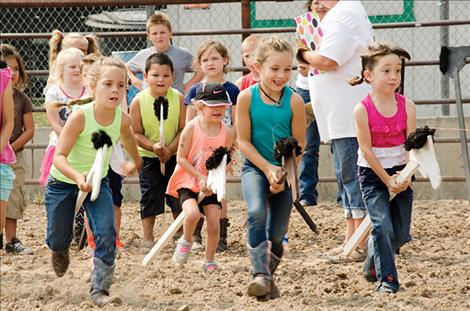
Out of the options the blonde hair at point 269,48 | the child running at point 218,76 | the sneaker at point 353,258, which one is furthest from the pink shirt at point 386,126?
the child running at point 218,76

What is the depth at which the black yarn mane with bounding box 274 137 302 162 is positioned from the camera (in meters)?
6.56

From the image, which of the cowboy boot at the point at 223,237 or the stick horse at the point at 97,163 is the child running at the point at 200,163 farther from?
the stick horse at the point at 97,163

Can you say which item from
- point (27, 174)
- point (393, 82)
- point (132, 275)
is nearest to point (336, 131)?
point (393, 82)

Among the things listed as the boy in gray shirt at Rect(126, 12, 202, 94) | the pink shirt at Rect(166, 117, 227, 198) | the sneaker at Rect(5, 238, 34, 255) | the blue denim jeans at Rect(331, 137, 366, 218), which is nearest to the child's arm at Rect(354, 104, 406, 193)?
the blue denim jeans at Rect(331, 137, 366, 218)

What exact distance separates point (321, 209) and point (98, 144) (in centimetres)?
429

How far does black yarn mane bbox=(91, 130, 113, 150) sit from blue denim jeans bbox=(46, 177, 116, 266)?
323 mm

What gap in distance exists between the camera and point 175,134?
28.3ft

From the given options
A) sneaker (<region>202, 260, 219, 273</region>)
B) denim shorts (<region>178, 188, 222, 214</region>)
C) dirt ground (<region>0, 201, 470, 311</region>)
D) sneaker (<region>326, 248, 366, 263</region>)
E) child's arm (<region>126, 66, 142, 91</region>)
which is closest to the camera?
dirt ground (<region>0, 201, 470, 311</region>)

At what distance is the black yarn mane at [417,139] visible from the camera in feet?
21.1

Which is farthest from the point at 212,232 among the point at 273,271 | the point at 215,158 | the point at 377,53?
the point at 377,53

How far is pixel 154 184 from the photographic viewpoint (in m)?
8.65

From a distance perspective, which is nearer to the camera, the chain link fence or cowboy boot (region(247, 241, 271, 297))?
cowboy boot (region(247, 241, 271, 297))

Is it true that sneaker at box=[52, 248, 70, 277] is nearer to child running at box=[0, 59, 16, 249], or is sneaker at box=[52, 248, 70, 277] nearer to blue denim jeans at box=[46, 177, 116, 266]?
blue denim jeans at box=[46, 177, 116, 266]

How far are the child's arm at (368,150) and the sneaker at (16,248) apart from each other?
314 cm
